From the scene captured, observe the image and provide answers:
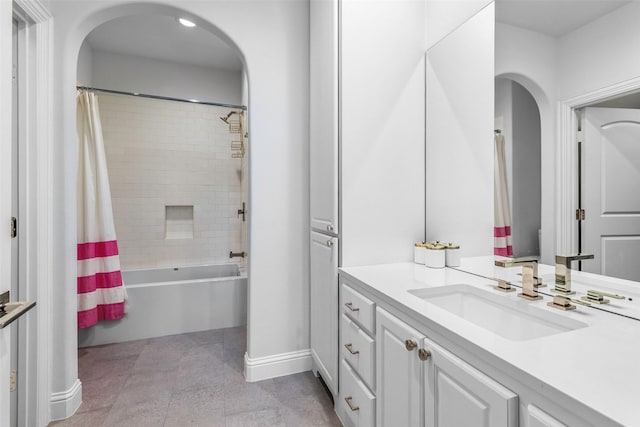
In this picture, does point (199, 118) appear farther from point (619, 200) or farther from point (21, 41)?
point (619, 200)

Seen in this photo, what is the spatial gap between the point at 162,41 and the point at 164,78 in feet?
1.49

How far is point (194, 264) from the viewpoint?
3.34 metres

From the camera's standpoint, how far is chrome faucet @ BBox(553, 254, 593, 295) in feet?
3.33

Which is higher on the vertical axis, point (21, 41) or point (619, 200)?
point (21, 41)

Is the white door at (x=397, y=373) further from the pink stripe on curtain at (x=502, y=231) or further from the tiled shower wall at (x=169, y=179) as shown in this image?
the tiled shower wall at (x=169, y=179)

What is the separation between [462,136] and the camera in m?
1.55

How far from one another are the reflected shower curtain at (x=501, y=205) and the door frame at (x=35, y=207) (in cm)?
213

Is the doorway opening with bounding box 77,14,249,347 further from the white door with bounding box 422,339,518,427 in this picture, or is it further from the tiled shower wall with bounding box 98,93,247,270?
the white door with bounding box 422,339,518,427

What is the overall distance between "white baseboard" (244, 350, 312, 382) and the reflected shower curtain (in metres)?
1.34

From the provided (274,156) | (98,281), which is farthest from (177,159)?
(274,156)

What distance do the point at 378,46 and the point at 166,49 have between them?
238cm

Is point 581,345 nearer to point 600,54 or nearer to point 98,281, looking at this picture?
point 600,54

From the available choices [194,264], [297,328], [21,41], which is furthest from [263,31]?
[194,264]

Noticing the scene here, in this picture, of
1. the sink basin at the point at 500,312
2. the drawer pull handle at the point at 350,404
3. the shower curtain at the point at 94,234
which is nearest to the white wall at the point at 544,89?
the sink basin at the point at 500,312
